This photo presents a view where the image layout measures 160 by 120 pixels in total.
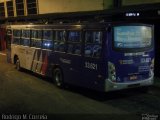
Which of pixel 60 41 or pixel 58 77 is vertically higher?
pixel 60 41

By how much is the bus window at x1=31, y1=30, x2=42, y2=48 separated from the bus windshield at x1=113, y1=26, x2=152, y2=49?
5.20m

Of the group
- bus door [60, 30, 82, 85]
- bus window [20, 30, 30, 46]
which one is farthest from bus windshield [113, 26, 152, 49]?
bus window [20, 30, 30, 46]

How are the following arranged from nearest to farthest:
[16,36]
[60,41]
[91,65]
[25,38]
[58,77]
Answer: [91,65], [60,41], [58,77], [25,38], [16,36]

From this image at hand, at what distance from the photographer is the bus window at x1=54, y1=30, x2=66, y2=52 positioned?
551 inches

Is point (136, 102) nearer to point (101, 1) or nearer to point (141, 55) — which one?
point (141, 55)

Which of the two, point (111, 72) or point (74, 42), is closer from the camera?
point (111, 72)

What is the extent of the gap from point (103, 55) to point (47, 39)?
440 cm

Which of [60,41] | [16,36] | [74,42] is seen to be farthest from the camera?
[16,36]

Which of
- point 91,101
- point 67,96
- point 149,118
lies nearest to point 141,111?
point 149,118

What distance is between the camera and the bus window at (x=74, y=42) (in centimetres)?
1292

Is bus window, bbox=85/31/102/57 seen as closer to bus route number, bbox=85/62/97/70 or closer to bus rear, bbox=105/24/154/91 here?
bus route number, bbox=85/62/97/70

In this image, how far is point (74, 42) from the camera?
43.3ft

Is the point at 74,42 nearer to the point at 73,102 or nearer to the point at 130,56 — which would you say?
the point at 130,56

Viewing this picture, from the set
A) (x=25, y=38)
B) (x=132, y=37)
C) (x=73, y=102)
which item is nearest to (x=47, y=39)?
(x=25, y=38)
